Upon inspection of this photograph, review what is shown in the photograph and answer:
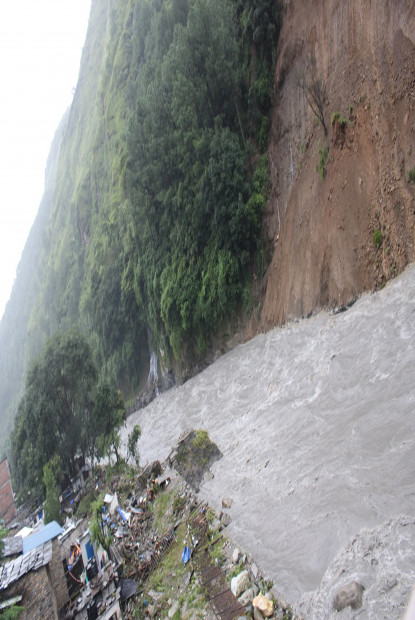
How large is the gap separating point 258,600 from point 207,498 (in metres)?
6.02

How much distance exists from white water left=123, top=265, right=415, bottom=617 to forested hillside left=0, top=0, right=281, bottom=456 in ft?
29.4

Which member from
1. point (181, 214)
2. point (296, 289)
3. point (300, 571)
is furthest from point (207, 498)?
point (181, 214)

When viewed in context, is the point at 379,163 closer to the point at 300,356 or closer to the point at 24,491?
the point at 300,356

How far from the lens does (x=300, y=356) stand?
18531mm

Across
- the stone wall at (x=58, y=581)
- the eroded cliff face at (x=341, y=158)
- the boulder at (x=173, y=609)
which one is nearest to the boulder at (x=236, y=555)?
the boulder at (x=173, y=609)

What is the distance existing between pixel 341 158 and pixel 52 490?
74.7ft

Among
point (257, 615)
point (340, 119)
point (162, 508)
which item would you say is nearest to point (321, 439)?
point (257, 615)

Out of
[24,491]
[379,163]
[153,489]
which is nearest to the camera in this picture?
[379,163]

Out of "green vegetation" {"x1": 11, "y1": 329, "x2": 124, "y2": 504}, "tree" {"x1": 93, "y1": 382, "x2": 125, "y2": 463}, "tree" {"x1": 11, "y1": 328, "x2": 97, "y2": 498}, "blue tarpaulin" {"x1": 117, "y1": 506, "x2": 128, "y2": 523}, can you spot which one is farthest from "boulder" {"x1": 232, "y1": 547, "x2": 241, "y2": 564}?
"tree" {"x1": 11, "y1": 328, "x2": 97, "y2": 498}

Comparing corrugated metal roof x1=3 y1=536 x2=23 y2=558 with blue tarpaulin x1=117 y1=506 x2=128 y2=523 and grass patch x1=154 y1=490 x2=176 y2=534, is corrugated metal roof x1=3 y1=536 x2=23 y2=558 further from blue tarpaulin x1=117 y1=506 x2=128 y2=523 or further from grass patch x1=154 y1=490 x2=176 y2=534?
grass patch x1=154 y1=490 x2=176 y2=534

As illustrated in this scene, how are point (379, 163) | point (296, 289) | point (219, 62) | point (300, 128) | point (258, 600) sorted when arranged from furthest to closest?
point (219, 62) < point (300, 128) < point (296, 289) < point (379, 163) < point (258, 600)

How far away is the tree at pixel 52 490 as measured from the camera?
22969 millimetres

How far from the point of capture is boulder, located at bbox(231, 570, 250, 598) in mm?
8859

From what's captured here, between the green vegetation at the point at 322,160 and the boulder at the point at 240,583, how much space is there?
16.7 m
